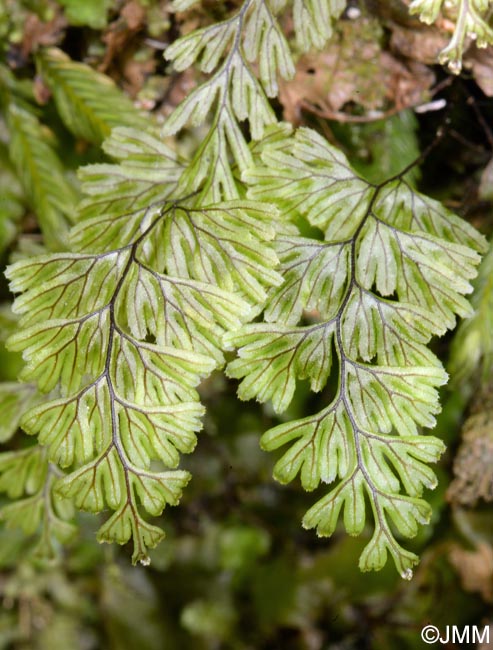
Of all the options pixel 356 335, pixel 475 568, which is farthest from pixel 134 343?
pixel 475 568

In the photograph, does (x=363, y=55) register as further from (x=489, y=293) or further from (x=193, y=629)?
(x=193, y=629)

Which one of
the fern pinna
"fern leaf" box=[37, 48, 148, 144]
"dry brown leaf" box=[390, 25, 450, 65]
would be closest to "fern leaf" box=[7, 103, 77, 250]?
"fern leaf" box=[37, 48, 148, 144]

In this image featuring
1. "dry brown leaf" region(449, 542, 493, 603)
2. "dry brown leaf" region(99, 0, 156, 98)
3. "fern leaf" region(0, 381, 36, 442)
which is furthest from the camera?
"dry brown leaf" region(449, 542, 493, 603)

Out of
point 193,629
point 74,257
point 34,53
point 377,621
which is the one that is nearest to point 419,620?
point 377,621

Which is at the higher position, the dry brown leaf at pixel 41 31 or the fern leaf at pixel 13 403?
the dry brown leaf at pixel 41 31

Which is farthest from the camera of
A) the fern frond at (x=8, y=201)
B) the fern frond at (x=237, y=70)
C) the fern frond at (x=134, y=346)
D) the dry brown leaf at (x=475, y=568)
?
the dry brown leaf at (x=475, y=568)

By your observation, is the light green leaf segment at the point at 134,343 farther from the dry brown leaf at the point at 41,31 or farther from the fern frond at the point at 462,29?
the dry brown leaf at the point at 41,31

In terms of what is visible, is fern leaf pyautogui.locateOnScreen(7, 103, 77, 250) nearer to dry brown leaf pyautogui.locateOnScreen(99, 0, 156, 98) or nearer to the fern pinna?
dry brown leaf pyautogui.locateOnScreen(99, 0, 156, 98)

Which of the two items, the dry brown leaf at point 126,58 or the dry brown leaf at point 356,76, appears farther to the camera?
the dry brown leaf at point 126,58

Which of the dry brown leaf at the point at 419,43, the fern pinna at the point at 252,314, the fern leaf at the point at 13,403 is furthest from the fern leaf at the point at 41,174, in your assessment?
the dry brown leaf at the point at 419,43
